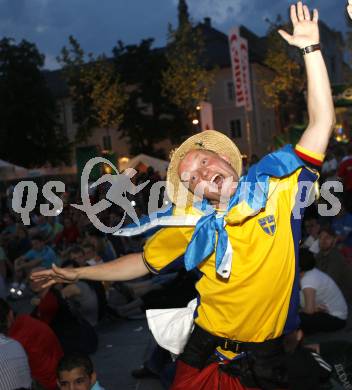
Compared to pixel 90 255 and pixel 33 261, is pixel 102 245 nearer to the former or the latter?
pixel 90 255

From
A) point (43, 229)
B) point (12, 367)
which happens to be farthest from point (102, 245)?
point (12, 367)

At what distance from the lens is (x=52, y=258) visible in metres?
10.9

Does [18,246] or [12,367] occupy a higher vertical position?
[18,246]

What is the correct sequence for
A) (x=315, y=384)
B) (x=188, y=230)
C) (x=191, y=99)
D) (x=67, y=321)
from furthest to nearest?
(x=191, y=99) → (x=67, y=321) → (x=315, y=384) → (x=188, y=230)

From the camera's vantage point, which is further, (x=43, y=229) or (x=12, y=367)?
(x=43, y=229)

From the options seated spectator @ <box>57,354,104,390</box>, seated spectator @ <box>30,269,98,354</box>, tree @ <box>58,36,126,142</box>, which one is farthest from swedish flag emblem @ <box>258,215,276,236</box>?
tree @ <box>58,36,126,142</box>

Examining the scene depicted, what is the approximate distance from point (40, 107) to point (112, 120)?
9.50m

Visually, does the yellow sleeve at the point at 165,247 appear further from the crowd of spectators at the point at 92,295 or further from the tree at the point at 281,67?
the tree at the point at 281,67

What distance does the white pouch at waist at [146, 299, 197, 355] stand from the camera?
9.01 feet

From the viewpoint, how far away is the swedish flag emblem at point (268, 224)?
238 centimetres

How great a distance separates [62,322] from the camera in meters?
6.39

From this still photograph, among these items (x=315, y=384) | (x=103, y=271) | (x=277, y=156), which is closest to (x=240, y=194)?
(x=277, y=156)

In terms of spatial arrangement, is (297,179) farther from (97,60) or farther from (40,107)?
(40,107)

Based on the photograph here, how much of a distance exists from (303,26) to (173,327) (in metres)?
1.48
